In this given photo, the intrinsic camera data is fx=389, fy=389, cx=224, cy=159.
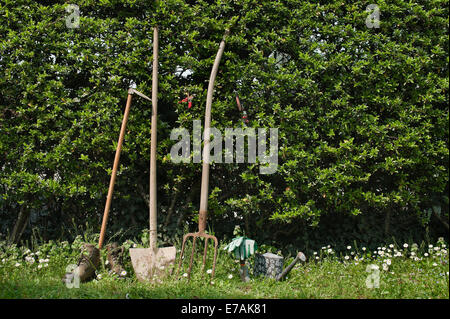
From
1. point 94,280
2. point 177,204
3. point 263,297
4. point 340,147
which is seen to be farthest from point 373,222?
point 94,280

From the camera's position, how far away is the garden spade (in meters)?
3.43

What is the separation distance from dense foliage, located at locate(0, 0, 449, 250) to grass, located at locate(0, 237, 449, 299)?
0.44 m

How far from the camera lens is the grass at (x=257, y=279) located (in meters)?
3.06

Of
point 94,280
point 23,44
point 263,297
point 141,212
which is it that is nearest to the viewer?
point 263,297

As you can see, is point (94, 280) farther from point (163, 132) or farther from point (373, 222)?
point (373, 222)

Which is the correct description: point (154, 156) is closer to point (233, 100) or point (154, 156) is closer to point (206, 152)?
point (206, 152)

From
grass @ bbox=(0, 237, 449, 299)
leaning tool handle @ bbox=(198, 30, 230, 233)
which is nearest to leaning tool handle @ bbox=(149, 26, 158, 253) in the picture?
grass @ bbox=(0, 237, 449, 299)

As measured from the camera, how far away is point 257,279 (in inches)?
138

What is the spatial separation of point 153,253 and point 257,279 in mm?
967

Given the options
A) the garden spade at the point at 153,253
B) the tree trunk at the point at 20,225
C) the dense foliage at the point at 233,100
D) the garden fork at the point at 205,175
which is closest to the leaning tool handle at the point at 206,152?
the garden fork at the point at 205,175

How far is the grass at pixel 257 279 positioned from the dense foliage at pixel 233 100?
438 millimetres

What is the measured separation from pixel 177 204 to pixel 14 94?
1.92 m

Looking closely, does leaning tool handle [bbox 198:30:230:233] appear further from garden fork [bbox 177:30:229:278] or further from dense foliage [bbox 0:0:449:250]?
dense foliage [bbox 0:0:449:250]

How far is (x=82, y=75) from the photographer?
155 inches
